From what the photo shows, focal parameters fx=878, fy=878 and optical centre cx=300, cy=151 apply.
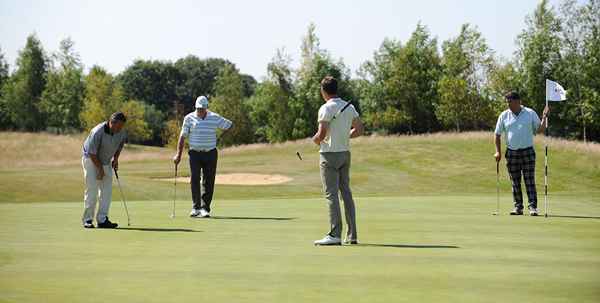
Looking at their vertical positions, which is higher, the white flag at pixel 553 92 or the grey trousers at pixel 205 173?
the white flag at pixel 553 92

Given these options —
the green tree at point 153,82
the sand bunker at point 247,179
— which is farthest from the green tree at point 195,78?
the sand bunker at point 247,179

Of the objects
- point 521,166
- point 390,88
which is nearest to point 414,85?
point 390,88

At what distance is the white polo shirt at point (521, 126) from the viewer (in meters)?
17.5

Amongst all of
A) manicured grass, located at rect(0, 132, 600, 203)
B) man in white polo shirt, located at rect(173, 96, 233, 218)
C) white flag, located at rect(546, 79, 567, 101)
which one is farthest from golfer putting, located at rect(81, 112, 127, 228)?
manicured grass, located at rect(0, 132, 600, 203)

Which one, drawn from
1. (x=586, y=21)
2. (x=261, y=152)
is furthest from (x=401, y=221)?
(x=586, y=21)

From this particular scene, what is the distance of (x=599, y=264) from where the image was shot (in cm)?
961

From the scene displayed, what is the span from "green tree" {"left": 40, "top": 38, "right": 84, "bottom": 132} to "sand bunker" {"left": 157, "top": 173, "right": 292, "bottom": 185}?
5779 centimetres

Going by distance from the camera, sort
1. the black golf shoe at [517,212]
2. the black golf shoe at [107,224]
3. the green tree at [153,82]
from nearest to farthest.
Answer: the black golf shoe at [107,224]
the black golf shoe at [517,212]
the green tree at [153,82]

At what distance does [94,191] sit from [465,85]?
172 feet

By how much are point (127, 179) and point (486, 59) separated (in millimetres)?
43720

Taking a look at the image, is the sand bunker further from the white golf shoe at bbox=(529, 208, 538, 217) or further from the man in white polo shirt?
the white golf shoe at bbox=(529, 208, 538, 217)

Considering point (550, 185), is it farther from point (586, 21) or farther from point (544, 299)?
point (586, 21)

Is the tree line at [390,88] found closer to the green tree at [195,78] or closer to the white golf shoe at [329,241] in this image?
the green tree at [195,78]

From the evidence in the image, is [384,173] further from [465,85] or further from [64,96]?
[64,96]
